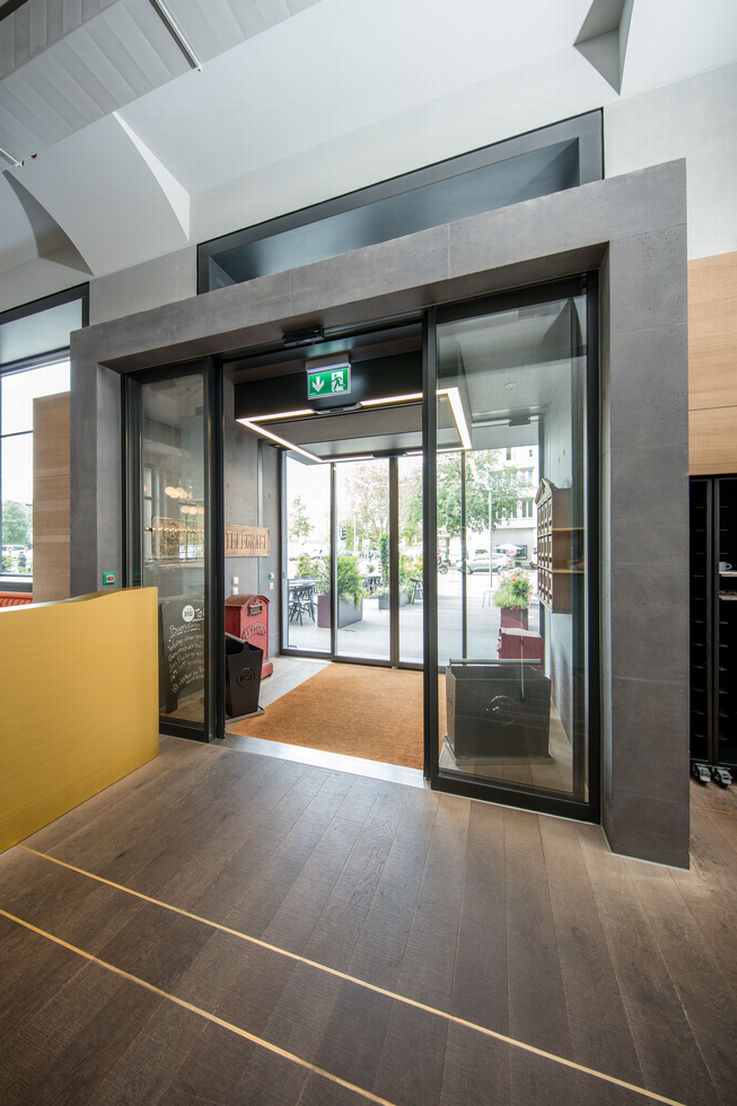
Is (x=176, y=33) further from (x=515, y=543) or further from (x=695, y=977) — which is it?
(x=695, y=977)

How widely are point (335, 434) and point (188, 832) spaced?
4079 millimetres

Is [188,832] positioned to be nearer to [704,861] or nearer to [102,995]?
[102,995]

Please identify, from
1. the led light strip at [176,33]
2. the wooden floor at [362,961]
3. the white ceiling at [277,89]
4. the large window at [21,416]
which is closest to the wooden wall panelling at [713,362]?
the white ceiling at [277,89]

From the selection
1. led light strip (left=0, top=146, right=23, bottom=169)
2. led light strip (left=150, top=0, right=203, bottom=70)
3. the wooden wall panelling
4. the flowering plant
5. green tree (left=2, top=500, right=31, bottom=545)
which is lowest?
the flowering plant

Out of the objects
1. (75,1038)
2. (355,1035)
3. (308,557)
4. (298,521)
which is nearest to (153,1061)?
(75,1038)

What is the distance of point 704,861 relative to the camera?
1908 mm

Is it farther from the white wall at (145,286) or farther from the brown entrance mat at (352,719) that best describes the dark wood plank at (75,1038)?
the white wall at (145,286)

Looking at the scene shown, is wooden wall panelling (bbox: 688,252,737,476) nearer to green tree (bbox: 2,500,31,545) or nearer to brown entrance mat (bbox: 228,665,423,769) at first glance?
brown entrance mat (bbox: 228,665,423,769)

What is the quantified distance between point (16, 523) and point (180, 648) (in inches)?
186

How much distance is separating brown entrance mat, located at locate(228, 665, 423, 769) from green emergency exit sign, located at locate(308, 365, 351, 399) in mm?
2683

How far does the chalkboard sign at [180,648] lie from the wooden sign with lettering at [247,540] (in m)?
1.41

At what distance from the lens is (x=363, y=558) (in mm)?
5691

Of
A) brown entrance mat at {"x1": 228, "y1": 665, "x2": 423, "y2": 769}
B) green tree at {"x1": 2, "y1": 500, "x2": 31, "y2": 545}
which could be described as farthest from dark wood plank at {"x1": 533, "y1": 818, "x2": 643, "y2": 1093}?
green tree at {"x1": 2, "y1": 500, "x2": 31, "y2": 545}

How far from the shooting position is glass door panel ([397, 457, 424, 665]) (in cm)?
527
